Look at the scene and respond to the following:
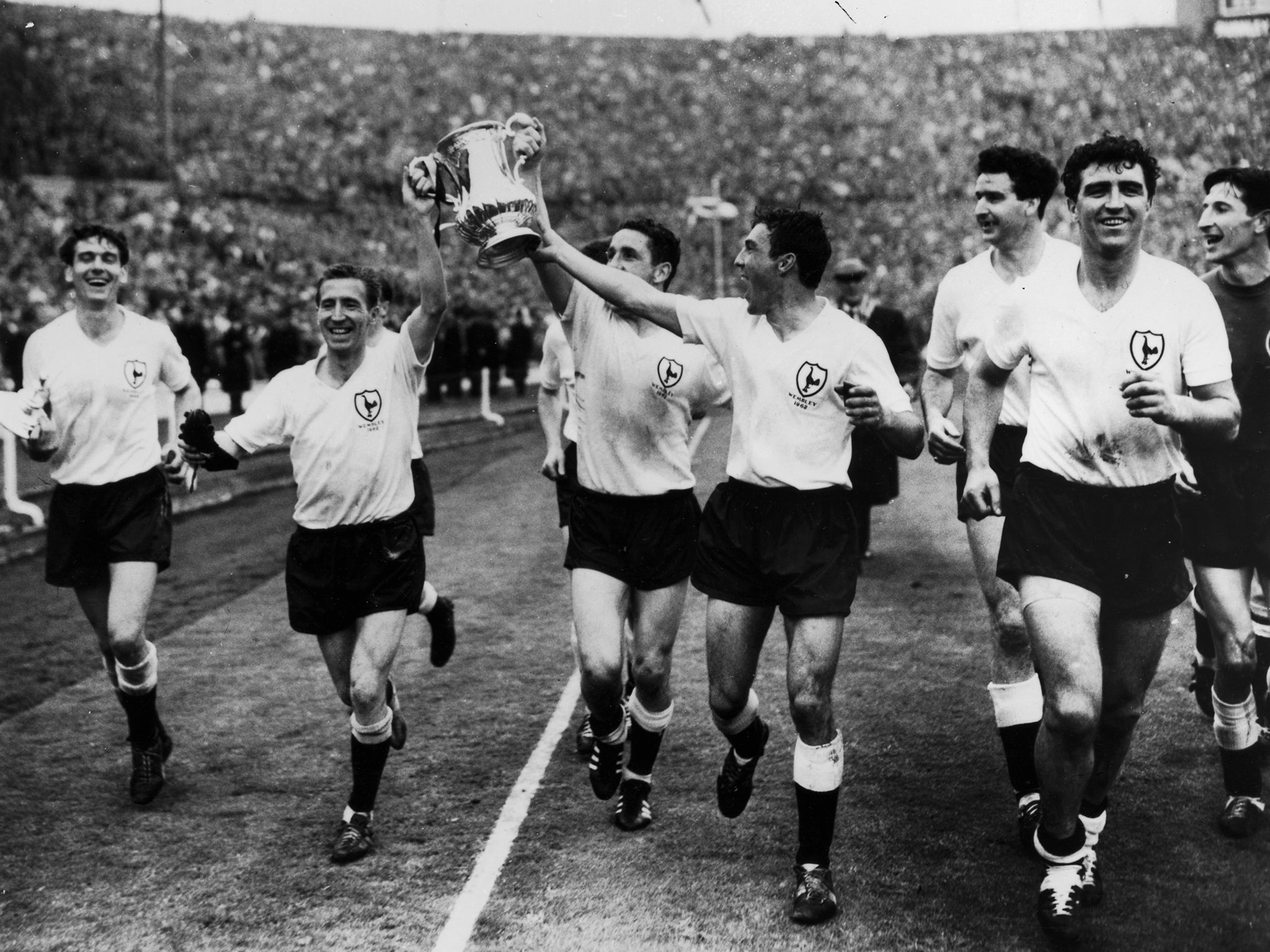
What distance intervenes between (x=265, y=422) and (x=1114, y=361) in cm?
295

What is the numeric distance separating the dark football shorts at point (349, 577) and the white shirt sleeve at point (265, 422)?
39 centimetres

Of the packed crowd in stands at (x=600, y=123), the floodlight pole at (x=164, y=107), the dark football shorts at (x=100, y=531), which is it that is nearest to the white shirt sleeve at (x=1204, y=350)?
the dark football shorts at (x=100, y=531)

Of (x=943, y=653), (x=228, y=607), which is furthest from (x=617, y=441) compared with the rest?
(x=228, y=607)

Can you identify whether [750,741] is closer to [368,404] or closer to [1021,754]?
[1021,754]

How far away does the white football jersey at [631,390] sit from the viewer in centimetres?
509

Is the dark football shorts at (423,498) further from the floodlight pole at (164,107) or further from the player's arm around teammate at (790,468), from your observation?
the floodlight pole at (164,107)

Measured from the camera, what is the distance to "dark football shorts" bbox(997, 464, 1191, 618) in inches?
→ 158

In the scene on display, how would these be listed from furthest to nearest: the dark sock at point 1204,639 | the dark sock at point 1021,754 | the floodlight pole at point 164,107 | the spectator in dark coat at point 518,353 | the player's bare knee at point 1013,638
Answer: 1. the floodlight pole at point 164,107
2. the spectator in dark coat at point 518,353
3. the dark sock at point 1204,639
4. the player's bare knee at point 1013,638
5. the dark sock at point 1021,754

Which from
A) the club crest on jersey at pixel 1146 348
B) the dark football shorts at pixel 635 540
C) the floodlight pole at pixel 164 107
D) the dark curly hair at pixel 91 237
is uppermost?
the floodlight pole at pixel 164 107

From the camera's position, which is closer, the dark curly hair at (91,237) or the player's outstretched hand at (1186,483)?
the player's outstretched hand at (1186,483)

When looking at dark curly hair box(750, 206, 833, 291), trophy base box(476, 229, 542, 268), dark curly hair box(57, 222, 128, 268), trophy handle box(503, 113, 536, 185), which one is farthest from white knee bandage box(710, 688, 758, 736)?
dark curly hair box(57, 222, 128, 268)

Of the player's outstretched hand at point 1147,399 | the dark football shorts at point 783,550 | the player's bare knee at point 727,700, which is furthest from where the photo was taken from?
the player's bare knee at point 727,700

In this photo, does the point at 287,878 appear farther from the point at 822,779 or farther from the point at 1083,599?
the point at 1083,599

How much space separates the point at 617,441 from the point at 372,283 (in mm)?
1081
